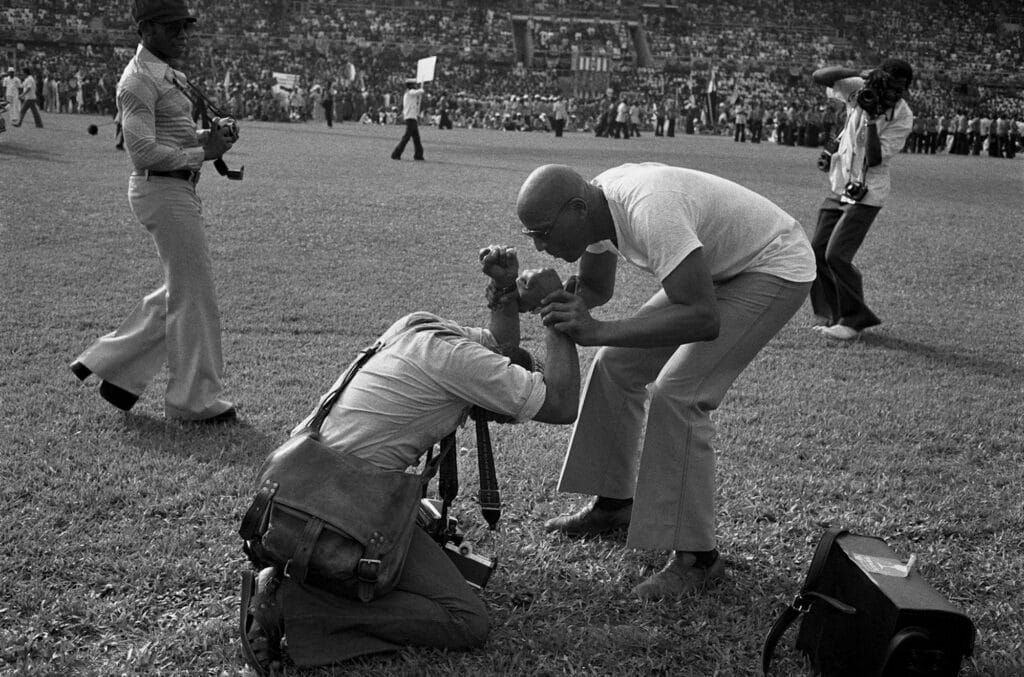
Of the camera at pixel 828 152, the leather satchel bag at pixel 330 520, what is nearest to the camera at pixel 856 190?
the camera at pixel 828 152

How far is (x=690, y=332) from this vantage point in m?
3.42

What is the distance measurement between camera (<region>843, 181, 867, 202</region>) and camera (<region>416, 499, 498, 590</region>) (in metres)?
5.73

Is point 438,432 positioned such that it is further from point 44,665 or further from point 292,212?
point 292,212

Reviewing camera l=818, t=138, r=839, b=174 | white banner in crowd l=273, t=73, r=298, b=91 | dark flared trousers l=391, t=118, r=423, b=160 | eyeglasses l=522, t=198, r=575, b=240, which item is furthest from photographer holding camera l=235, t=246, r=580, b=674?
white banner in crowd l=273, t=73, r=298, b=91

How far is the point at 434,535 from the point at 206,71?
164ft

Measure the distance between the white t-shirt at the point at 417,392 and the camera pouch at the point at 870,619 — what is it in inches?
44.2

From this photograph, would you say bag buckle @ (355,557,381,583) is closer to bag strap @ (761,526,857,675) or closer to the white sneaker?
bag strap @ (761,526,857,675)

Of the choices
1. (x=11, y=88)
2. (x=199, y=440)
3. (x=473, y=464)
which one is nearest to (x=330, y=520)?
(x=473, y=464)

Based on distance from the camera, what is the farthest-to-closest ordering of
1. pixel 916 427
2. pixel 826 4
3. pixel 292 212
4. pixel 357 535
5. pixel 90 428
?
pixel 826 4, pixel 292 212, pixel 916 427, pixel 90 428, pixel 357 535

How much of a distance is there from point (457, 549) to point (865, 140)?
6.03 m

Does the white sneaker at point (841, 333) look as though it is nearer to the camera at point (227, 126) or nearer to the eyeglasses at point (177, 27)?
the camera at point (227, 126)

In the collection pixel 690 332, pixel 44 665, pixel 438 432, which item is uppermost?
pixel 690 332

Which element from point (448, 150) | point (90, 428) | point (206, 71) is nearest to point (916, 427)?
point (90, 428)

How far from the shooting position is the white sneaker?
8.30m
